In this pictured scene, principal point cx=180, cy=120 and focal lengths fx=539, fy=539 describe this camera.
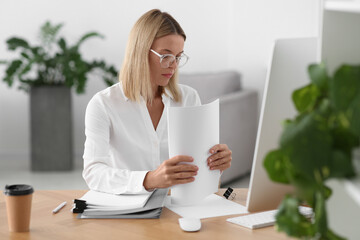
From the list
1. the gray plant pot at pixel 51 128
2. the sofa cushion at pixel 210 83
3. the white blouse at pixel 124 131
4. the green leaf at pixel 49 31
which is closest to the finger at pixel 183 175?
the white blouse at pixel 124 131

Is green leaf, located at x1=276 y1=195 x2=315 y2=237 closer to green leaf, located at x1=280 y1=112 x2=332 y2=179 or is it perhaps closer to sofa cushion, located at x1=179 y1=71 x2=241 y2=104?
green leaf, located at x1=280 y1=112 x2=332 y2=179

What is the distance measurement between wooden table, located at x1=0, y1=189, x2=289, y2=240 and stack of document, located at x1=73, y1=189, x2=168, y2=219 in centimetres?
2

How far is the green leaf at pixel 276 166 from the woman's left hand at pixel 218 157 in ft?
2.44

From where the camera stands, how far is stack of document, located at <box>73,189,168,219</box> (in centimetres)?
158

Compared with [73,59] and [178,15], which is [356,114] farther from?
[178,15]

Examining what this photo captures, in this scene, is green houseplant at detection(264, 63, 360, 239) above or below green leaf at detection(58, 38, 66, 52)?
below

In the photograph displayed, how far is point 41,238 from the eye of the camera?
4.66 feet

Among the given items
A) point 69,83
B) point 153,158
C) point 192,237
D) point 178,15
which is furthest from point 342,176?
point 178,15

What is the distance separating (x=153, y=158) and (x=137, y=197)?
49cm

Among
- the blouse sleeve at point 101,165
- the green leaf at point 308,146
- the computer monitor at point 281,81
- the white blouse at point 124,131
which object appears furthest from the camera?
the white blouse at point 124,131

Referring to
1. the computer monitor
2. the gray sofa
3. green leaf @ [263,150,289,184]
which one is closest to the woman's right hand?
the computer monitor

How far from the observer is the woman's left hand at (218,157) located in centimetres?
169

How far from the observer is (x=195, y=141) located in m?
1.63

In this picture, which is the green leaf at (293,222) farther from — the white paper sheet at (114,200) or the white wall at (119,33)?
the white wall at (119,33)
